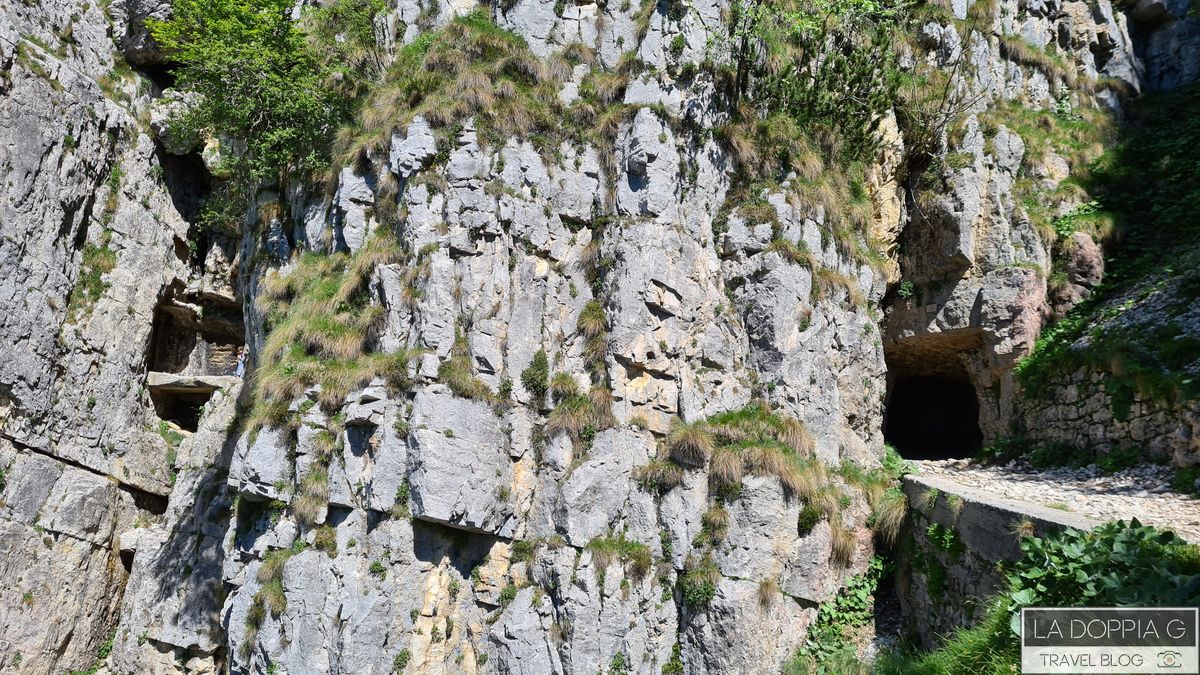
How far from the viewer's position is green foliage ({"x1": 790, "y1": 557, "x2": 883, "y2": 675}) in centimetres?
918

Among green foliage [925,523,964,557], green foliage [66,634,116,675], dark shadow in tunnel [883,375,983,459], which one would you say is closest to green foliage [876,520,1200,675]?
green foliage [925,523,964,557]

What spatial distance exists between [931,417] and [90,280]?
1946 cm

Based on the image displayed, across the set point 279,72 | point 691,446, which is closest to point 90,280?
point 279,72

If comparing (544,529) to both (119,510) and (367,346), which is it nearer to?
(367,346)

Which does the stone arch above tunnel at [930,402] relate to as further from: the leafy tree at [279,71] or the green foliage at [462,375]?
the leafy tree at [279,71]

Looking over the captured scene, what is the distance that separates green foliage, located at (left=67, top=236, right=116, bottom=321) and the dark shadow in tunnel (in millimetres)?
18205

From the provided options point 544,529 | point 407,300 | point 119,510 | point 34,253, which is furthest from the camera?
point 119,510

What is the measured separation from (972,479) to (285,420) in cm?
1082

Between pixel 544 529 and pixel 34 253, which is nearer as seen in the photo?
pixel 544 529

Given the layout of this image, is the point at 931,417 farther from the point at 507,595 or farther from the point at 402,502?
the point at 402,502

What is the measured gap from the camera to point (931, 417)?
15.5 meters

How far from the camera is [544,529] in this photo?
31.5 feet

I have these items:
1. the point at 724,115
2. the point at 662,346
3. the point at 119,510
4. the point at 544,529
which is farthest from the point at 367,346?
the point at 119,510

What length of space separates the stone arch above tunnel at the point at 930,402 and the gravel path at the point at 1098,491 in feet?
10.2
